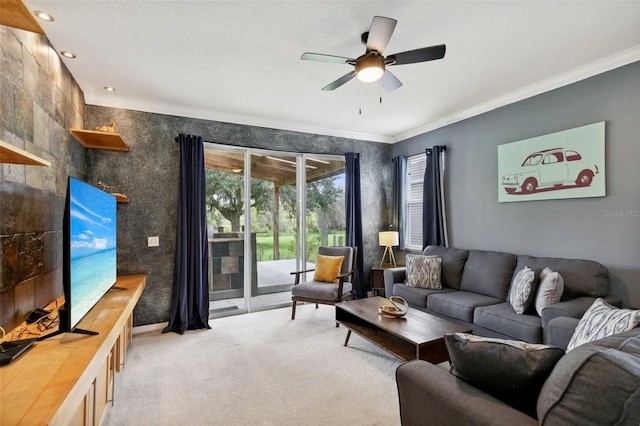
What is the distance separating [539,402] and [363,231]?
13.8 ft

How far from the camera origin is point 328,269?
4.30 meters

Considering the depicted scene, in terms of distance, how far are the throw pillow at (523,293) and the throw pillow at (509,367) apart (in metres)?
1.85

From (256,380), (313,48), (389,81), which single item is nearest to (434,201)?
(389,81)

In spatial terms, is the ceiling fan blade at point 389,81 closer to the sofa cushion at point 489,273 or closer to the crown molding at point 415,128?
the crown molding at point 415,128

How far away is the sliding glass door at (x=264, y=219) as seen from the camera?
429 centimetres

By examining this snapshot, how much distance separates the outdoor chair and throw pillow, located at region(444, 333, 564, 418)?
8.58 feet

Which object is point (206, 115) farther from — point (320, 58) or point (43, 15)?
point (320, 58)

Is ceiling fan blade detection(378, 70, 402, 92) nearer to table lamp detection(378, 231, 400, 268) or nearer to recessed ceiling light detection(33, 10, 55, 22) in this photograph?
recessed ceiling light detection(33, 10, 55, 22)

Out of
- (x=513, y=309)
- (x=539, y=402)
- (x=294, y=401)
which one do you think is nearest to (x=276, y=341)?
(x=294, y=401)

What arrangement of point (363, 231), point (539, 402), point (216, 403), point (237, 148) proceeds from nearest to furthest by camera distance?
point (539, 402) < point (216, 403) < point (237, 148) < point (363, 231)

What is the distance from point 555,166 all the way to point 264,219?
355 cm

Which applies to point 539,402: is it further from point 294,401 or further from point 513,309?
point 513,309

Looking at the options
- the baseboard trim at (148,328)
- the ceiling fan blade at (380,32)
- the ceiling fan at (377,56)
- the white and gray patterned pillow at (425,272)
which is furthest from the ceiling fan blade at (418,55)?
the baseboard trim at (148,328)

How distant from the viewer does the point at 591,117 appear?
9.59 feet
